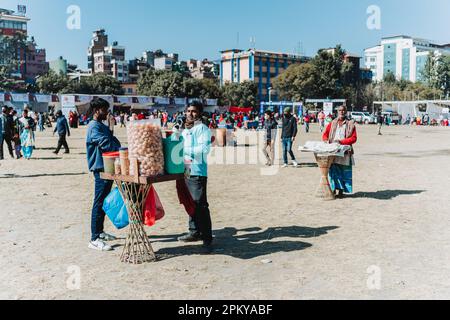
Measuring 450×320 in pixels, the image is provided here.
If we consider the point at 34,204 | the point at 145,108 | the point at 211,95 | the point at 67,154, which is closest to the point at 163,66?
the point at 211,95

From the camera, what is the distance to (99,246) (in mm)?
6059

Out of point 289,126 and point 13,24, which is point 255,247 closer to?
point 289,126

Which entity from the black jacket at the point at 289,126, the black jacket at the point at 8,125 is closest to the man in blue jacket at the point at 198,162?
the black jacket at the point at 289,126

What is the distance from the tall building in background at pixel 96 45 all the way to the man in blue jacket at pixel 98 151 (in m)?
142

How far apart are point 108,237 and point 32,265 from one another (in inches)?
51.8

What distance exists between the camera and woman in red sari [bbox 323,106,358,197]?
31.0 feet

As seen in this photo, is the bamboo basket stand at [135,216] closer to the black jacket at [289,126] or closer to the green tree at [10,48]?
the black jacket at [289,126]

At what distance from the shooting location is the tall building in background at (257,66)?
115 metres

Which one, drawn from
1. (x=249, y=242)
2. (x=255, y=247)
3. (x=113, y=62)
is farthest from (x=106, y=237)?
(x=113, y=62)

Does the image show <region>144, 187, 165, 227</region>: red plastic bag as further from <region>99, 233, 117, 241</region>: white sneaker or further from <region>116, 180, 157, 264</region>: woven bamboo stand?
<region>99, 233, 117, 241</region>: white sneaker

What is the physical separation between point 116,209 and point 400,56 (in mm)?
141271

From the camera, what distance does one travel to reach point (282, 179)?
40.7 feet

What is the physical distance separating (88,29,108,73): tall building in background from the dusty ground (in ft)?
456
